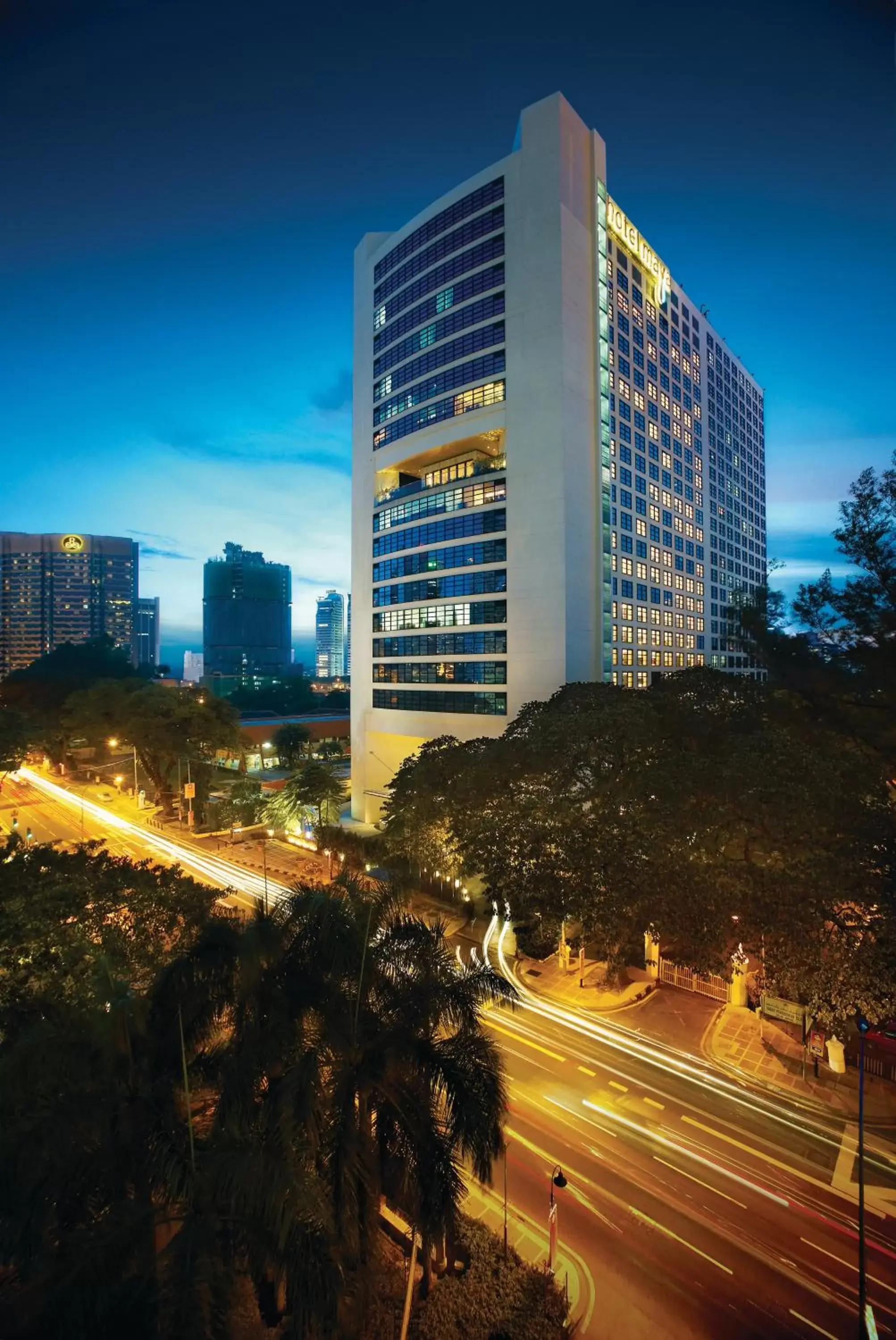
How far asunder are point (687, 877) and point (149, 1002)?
1491 centimetres

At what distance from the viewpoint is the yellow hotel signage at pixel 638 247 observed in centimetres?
4638

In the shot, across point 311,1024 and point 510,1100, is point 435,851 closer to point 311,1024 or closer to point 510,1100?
point 510,1100

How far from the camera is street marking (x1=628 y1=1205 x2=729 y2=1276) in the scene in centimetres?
1173

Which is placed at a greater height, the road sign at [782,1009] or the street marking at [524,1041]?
the road sign at [782,1009]

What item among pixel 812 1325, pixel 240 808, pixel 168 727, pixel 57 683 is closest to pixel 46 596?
pixel 57 683

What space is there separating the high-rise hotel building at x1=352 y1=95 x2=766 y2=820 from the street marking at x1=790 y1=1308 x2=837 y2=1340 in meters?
30.4

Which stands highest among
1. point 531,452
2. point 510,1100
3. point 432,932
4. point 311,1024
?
point 531,452

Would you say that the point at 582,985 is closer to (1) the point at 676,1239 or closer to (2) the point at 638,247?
(1) the point at 676,1239

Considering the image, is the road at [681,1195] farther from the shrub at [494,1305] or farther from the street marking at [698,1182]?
the shrub at [494,1305]

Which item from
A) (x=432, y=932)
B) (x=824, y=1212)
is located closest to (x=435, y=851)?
(x=432, y=932)

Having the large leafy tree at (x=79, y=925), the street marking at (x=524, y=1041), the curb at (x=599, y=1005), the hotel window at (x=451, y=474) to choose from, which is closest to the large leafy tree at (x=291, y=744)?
the hotel window at (x=451, y=474)

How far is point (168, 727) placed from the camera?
51.8 meters

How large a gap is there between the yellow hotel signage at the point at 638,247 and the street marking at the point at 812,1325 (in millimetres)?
58703

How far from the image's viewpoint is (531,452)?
41.1 metres
